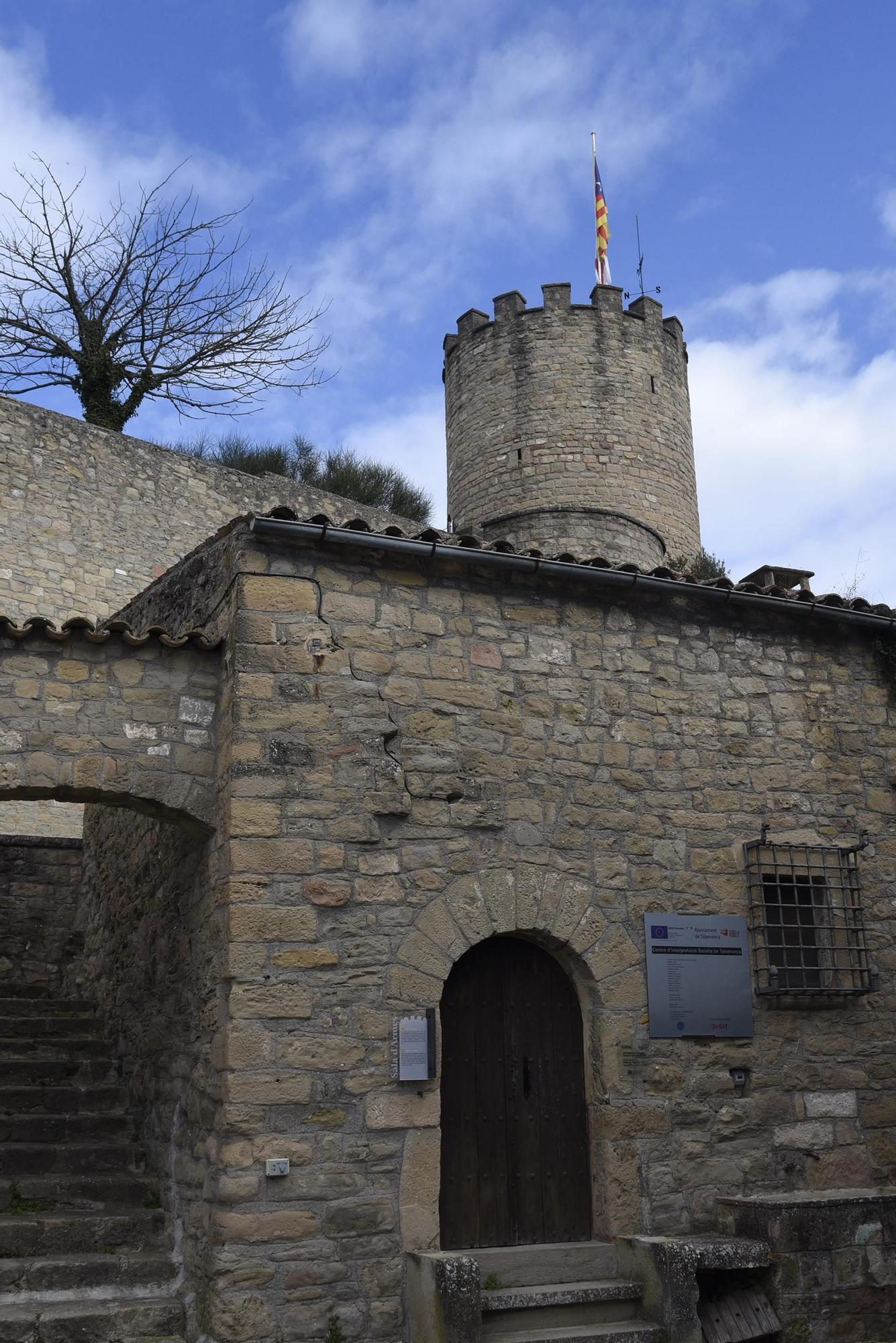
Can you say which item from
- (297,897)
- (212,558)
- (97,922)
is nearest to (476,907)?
(297,897)

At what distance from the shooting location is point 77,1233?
6117 millimetres

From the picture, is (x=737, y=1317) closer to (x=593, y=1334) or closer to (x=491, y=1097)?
(x=593, y=1334)

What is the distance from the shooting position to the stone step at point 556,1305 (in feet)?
18.1

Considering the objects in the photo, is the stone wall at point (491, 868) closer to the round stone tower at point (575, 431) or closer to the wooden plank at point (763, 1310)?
the wooden plank at point (763, 1310)

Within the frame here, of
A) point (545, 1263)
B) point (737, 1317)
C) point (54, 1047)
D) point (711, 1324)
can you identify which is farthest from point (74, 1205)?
point (737, 1317)

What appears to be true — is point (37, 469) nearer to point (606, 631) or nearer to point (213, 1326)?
point (606, 631)

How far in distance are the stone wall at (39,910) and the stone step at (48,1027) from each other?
939 millimetres

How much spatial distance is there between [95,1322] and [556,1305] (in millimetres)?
2173

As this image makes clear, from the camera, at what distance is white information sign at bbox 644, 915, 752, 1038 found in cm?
659

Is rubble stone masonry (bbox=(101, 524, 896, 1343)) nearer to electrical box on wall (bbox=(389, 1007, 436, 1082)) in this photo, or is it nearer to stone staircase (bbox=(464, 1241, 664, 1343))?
electrical box on wall (bbox=(389, 1007, 436, 1082))

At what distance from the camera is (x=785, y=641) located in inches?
301

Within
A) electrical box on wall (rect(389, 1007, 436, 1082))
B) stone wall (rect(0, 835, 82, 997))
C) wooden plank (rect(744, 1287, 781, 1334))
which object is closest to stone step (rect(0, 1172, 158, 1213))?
electrical box on wall (rect(389, 1007, 436, 1082))

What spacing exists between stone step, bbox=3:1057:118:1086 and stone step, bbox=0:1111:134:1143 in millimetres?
525

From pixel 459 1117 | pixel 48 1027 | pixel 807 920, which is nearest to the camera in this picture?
pixel 459 1117
